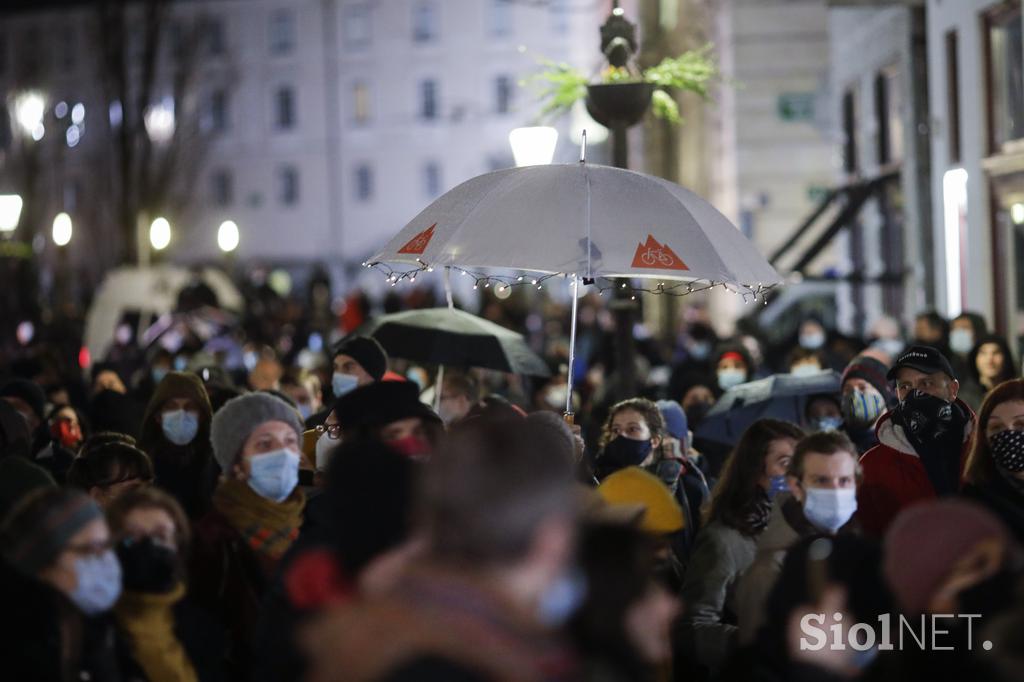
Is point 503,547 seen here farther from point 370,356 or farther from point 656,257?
point 370,356

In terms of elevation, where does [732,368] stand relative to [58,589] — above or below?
above

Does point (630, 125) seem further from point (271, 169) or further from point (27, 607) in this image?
point (271, 169)

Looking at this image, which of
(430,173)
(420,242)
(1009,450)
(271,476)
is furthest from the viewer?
(430,173)

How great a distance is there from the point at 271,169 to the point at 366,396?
71.3m

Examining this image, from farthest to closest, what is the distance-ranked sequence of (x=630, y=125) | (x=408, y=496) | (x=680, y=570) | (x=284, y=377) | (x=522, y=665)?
(x=284, y=377), (x=630, y=125), (x=680, y=570), (x=408, y=496), (x=522, y=665)

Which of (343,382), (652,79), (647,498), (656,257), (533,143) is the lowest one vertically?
(647,498)

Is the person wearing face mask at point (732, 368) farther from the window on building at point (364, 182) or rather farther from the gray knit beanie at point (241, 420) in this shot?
the window on building at point (364, 182)

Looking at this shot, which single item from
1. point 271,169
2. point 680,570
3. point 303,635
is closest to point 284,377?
point 680,570

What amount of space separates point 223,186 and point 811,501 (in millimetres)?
72528

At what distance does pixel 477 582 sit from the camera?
10.9ft

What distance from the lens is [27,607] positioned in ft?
15.6

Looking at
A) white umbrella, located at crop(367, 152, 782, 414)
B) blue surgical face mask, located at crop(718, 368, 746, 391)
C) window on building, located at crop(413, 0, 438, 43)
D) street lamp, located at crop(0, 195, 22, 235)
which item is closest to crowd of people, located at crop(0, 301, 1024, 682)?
white umbrella, located at crop(367, 152, 782, 414)

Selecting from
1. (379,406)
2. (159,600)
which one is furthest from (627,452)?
(159,600)

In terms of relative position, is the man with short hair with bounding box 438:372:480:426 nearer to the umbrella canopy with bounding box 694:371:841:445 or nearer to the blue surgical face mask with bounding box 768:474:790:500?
the umbrella canopy with bounding box 694:371:841:445
